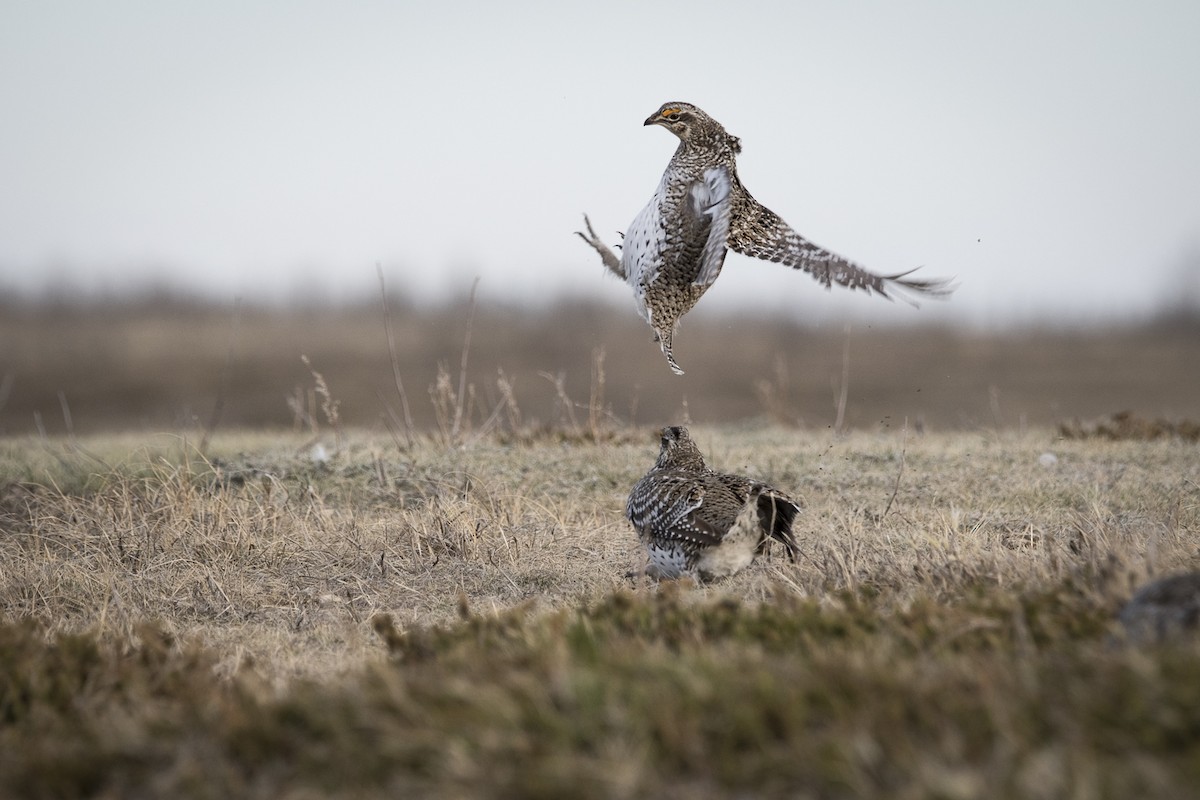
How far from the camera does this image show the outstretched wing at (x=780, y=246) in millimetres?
5195

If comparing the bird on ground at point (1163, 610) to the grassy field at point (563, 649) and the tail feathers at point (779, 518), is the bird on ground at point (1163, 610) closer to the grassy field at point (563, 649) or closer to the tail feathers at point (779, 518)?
the grassy field at point (563, 649)

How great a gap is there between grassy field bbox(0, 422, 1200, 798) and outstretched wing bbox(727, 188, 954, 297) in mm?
1319

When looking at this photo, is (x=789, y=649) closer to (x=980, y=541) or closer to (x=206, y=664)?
(x=206, y=664)

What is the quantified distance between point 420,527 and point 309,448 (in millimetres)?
3301

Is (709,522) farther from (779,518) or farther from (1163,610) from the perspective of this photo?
(1163,610)

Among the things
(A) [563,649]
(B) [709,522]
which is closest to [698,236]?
(B) [709,522]

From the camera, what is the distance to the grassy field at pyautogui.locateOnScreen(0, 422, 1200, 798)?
2.30 meters

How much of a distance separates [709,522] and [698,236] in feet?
4.55

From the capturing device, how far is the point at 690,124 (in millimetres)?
5402

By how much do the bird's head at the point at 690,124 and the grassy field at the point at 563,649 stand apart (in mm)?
2138

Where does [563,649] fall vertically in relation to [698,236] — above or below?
below

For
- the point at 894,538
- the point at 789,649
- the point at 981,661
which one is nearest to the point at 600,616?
the point at 789,649

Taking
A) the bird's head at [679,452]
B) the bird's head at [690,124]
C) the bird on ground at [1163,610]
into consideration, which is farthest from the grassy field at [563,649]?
the bird's head at [690,124]

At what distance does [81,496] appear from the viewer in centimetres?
770
